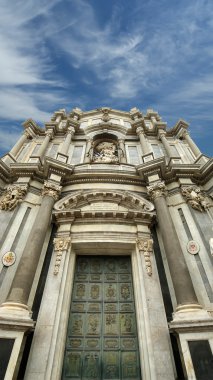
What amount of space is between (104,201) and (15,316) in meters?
5.47

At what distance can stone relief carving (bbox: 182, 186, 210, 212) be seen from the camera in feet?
30.4

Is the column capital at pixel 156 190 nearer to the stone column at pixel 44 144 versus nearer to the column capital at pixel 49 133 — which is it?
the stone column at pixel 44 144

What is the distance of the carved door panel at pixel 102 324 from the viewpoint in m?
6.43

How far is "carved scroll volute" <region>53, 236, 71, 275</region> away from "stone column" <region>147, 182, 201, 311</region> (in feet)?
11.4

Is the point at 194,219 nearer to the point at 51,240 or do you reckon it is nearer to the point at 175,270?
the point at 175,270

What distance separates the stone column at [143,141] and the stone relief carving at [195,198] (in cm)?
383

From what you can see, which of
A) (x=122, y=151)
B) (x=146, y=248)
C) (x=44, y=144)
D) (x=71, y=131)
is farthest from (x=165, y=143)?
(x=146, y=248)

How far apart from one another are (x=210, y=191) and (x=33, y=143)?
10.5 meters

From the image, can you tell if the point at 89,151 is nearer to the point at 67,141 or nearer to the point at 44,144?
the point at 67,141

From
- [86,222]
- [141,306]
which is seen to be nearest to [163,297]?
[141,306]

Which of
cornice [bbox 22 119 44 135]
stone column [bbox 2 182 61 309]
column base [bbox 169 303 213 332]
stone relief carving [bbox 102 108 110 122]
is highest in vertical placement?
stone relief carving [bbox 102 108 110 122]

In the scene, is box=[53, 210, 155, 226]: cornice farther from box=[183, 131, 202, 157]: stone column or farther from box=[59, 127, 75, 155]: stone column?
box=[183, 131, 202, 157]: stone column

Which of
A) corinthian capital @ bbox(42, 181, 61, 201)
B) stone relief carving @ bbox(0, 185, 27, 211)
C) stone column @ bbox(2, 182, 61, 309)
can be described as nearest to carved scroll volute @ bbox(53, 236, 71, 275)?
stone column @ bbox(2, 182, 61, 309)

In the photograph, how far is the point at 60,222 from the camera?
909 cm
